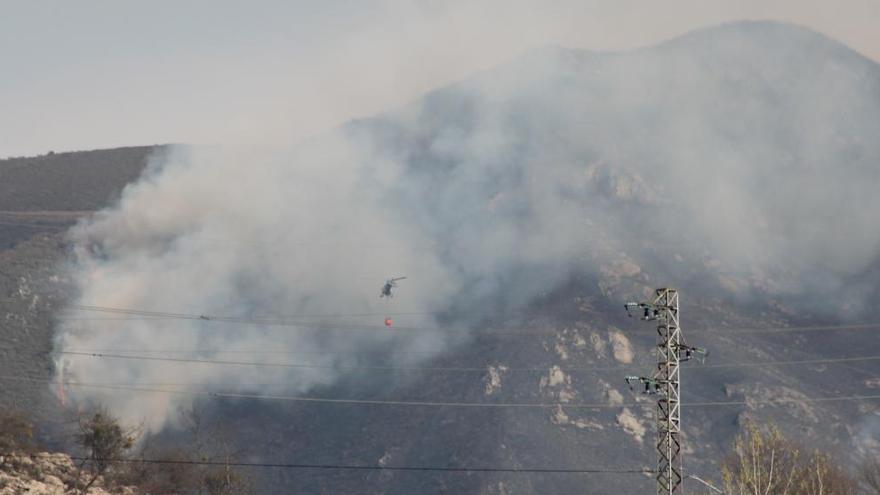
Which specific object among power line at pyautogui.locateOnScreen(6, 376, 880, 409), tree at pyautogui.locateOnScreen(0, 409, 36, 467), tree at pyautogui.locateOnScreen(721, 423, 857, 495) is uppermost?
power line at pyautogui.locateOnScreen(6, 376, 880, 409)

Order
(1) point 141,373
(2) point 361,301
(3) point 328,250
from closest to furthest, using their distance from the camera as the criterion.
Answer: (1) point 141,373
(2) point 361,301
(3) point 328,250

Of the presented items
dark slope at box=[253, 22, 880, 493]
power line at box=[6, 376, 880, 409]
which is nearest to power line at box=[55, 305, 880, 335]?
dark slope at box=[253, 22, 880, 493]

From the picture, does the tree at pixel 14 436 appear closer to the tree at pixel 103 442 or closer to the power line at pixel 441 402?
the tree at pixel 103 442

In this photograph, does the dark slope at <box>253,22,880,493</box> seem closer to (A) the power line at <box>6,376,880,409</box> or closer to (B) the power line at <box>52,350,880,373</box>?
(A) the power line at <box>6,376,880,409</box>

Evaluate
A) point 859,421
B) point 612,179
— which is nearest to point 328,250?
point 612,179

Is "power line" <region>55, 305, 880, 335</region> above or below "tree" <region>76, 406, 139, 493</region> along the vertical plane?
above

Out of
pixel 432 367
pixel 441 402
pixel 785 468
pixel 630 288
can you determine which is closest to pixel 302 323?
pixel 432 367

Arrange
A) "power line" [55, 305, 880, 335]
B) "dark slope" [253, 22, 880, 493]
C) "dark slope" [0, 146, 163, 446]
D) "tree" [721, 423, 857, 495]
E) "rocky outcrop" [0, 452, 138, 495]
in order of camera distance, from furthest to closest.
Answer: "power line" [55, 305, 880, 335] → "dark slope" [253, 22, 880, 493] → "dark slope" [0, 146, 163, 446] → "tree" [721, 423, 857, 495] → "rocky outcrop" [0, 452, 138, 495]

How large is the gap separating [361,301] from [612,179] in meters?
59.9

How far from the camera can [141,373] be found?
137 metres

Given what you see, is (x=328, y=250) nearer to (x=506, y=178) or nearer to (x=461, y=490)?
(x=506, y=178)

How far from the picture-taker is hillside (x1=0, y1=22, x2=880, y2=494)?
12575 centimetres

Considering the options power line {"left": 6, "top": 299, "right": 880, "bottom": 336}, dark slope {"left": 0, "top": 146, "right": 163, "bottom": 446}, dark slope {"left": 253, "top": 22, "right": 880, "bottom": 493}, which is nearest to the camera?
dark slope {"left": 0, "top": 146, "right": 163, "bottom": 446}

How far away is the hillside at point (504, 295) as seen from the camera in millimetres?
125750
